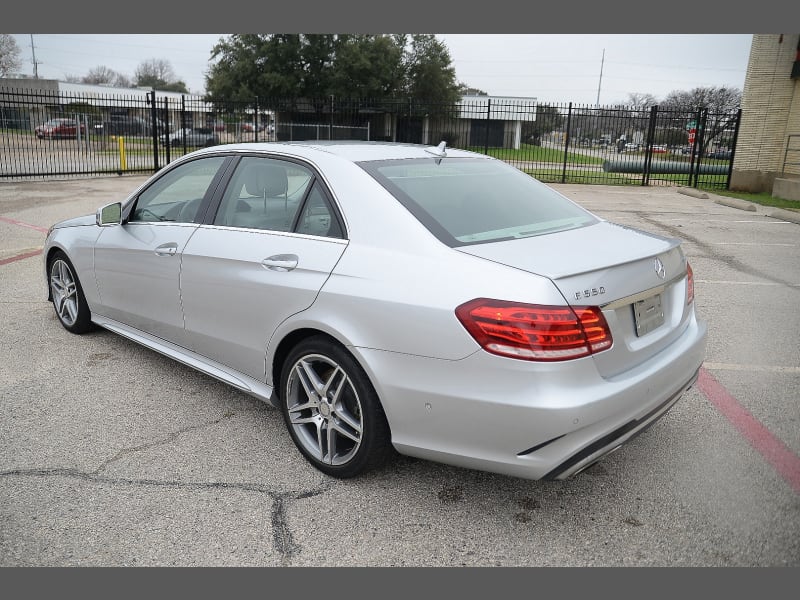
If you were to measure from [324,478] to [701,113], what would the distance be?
72.6 ft

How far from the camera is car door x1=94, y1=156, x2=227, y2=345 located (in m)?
4.02

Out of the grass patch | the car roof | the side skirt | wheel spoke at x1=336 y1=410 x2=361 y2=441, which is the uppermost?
the car roof

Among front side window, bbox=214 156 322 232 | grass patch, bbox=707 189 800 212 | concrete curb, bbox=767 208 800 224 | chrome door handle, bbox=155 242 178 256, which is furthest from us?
grass patch, bbox=707 189 800 212

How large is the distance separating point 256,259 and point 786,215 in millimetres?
13574

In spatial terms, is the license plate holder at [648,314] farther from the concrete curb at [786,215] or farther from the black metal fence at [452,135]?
the black metal fence at [452,135]

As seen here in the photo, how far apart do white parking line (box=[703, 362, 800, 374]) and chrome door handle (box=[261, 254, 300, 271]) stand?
3200 mm

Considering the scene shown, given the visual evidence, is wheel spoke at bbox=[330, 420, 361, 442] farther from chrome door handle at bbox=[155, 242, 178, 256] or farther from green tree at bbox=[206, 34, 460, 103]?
green tree at bbox=[206, 34, 460, 103]

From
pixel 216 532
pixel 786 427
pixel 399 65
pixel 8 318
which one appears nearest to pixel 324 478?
pixel 216 532

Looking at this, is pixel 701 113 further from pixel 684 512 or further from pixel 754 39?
pixel 684 512

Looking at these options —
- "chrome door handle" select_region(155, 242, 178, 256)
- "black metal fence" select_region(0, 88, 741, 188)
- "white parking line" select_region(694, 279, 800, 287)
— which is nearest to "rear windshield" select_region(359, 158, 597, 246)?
"chrome door handle" select_region(155, 242, 178, 256)

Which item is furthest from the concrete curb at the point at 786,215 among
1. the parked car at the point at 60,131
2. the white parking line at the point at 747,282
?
the parked car at the point at 60,131

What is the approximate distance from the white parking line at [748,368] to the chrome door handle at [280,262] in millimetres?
3200

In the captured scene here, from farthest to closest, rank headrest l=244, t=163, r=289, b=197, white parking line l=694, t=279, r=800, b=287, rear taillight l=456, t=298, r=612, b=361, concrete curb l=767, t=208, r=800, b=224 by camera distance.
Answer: concrete curb l=767, t=208, r=800, b=224 < white parking line l=694, t=279, r=800, b=287 < headrest l=244, t=163, r=289, b=197 < rear taillight l=456, t=298, r=612, b=361

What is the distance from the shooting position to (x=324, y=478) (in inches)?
128
